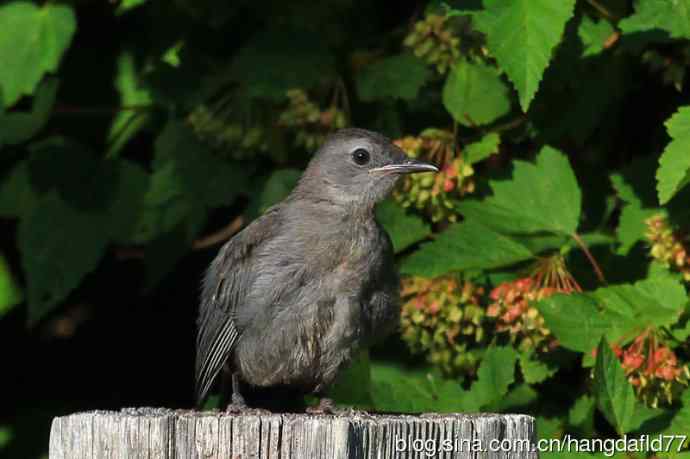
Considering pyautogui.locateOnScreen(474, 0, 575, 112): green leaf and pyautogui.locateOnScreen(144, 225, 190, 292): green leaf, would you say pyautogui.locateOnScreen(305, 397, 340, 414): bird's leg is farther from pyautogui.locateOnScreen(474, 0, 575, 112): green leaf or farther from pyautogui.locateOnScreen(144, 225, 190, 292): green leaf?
pyautogui.locateOnScreen(474, 0, 575, 112): green leaf

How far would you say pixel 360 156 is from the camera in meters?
5.41

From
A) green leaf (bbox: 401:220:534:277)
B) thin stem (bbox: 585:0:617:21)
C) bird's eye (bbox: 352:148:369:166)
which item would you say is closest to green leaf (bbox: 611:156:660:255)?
green leaf (bbox: 401:220:534:277)

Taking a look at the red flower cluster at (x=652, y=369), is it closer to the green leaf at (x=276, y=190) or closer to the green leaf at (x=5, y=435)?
the green leaf at (x=276, y=190)

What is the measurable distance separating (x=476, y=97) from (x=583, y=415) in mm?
1349

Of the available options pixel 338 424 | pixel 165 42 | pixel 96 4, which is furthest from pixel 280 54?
pixel 338 424

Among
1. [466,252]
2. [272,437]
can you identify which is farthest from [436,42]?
[272,437]

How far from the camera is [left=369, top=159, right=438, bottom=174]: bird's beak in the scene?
493cm

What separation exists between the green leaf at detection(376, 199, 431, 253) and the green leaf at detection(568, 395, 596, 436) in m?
0.92

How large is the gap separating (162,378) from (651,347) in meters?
3.29

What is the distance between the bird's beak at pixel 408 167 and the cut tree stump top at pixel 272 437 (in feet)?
5.55

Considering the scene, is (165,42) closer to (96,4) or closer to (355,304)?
(96,4)

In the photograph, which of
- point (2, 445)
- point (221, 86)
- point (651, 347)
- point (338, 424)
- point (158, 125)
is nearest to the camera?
point (338, 424)

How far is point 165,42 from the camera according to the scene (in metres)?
6.08

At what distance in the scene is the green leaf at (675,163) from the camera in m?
4.07
